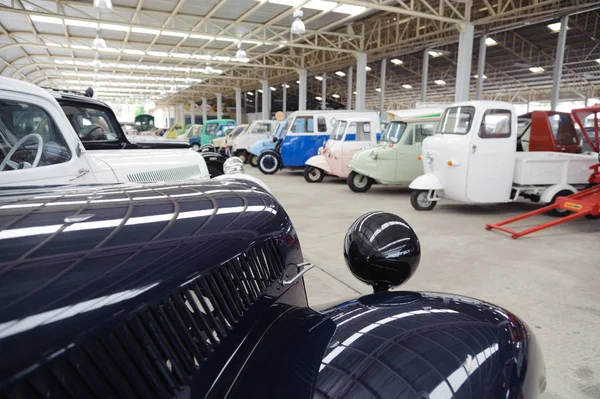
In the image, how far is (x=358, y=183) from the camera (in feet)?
31.5

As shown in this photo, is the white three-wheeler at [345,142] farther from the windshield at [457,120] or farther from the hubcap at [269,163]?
the windshield at [457,120]

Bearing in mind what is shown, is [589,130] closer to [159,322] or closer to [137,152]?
[137,152]

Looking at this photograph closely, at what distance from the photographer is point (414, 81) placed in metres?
29.8

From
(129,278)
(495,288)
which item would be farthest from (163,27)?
(129,278)

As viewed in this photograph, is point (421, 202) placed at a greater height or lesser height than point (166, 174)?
lesser

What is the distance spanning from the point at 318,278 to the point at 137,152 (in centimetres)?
243

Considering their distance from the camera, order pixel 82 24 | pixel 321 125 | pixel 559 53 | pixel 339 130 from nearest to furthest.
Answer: pixel 339 130, pixel 321 125, pixel 559 53, pixel 82 24

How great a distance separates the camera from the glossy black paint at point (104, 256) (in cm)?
70

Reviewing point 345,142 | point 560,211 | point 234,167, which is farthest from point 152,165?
point 345,142

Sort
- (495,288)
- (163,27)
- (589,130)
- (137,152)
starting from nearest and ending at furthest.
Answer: (495,288) → (137,152) → (589,130) → (163,27)

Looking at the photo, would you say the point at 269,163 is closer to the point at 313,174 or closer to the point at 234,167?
the point at 313,174

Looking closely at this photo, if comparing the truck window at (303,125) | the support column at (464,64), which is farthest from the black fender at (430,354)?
the support column at (464,64)

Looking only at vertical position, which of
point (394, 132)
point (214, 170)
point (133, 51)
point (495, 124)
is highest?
point (133, 51)

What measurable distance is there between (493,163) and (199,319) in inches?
251
